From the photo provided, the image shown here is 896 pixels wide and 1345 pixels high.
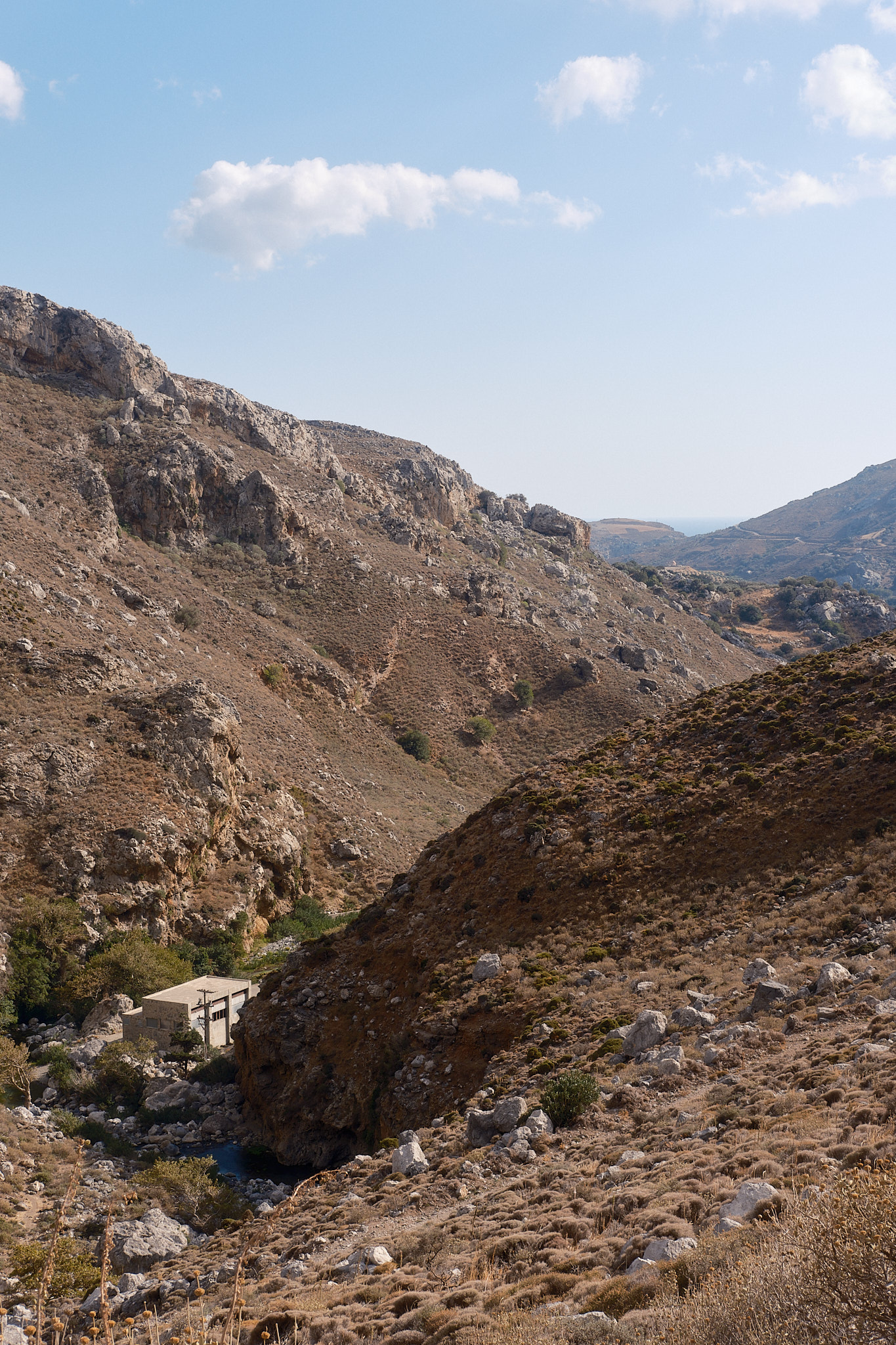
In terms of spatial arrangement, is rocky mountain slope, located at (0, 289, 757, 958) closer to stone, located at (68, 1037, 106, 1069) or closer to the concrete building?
the concrete building

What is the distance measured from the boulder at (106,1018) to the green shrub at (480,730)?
1782 inches

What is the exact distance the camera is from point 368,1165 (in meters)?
16.6

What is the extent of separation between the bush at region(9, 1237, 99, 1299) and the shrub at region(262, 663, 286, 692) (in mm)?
50045

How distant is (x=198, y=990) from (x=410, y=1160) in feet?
66.7

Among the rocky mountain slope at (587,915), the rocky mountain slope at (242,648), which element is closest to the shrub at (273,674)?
the rocky mountain slope at (242,648)

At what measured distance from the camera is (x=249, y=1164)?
23969mm

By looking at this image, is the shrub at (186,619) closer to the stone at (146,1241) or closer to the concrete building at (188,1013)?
the concrete building at (188,1013)

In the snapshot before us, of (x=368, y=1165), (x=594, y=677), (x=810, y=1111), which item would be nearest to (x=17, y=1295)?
(x=368, y=1165)

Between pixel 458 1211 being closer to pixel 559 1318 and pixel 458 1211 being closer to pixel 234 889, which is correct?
pixel 559 1318

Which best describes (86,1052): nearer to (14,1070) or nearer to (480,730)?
(14,1070)

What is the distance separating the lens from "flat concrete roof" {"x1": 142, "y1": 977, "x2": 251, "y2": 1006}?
31781 mm

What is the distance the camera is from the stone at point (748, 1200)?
8172mm

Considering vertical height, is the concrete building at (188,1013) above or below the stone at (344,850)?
below

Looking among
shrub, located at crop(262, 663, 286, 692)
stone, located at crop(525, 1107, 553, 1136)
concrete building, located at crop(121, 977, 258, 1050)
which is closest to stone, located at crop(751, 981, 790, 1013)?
stone, located at crop(525, 1107, 553, 1136)
